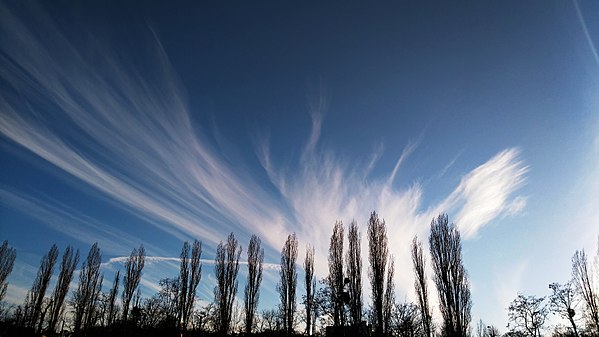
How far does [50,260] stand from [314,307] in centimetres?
3124

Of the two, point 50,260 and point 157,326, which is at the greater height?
point 50,260

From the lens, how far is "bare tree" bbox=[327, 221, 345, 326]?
97.7 ft

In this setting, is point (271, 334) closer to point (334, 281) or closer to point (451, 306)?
point (334, 281)

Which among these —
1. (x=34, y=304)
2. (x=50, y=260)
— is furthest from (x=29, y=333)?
(x=50, y=260)

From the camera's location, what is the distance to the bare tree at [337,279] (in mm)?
29781

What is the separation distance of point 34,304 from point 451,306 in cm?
4250

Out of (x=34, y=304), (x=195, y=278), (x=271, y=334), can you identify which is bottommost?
(x=271, y=334)

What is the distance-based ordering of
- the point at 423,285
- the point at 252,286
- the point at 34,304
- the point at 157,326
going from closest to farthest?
the point at 423,285 → the point at 252,286 → the point at 34,304 → the point at 157,326

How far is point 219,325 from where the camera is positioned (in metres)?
31.8

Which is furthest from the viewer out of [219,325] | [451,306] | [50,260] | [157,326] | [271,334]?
[271,334]

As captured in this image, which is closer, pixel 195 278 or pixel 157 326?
pixel 195 278

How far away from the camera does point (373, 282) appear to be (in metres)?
27.5

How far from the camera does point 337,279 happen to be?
30188 millimetres

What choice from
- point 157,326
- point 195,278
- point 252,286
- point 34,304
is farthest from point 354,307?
point 34,304
